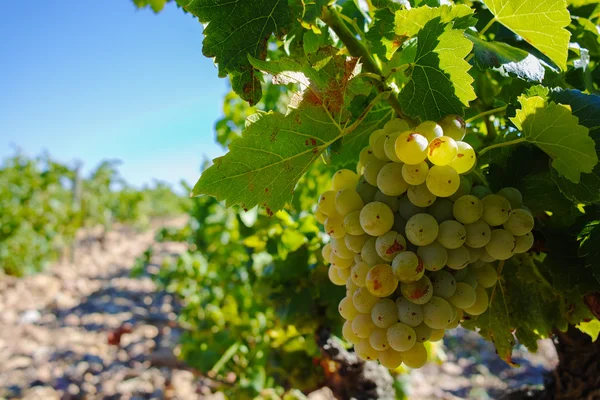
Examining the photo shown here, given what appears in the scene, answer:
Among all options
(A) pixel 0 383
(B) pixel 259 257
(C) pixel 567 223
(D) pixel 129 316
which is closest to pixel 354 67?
(C) pixel 567 223

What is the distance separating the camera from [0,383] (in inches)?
157

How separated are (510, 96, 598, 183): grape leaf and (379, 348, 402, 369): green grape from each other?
0.42 meters

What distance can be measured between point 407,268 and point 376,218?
3.9 inches

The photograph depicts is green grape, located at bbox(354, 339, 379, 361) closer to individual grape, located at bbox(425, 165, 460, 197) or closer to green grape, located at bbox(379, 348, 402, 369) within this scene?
green grape, located at bbox(379, 348, 402, 369)

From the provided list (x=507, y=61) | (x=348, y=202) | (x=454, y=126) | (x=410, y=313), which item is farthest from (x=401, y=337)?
(x=507, y=61)

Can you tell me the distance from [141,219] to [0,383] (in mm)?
8921

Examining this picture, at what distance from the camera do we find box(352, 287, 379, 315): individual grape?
0.82 meters

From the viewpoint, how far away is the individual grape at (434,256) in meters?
0.76

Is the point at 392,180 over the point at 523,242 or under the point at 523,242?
over

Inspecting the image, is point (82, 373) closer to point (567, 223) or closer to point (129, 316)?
point (129, 316)

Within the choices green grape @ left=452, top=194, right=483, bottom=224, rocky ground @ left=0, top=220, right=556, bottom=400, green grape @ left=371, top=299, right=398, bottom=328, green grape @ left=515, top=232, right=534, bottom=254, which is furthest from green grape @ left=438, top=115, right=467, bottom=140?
rocky ground @ left=0, top=220, right=556, bottom=400

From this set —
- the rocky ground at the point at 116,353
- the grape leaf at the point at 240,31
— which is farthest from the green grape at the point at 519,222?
the rocky ground at the point at 116,353

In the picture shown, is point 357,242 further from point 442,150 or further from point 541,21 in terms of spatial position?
point 541,21

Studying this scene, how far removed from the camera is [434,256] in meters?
0.76
